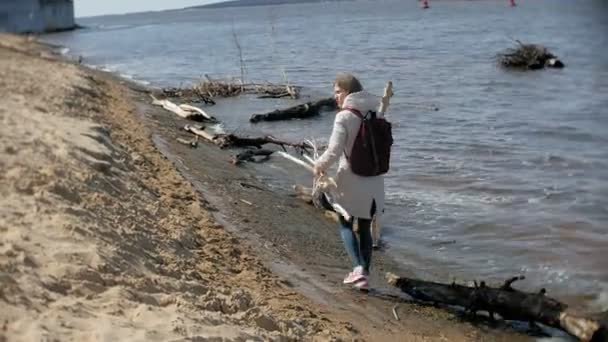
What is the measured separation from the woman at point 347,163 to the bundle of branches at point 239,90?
54.2ft

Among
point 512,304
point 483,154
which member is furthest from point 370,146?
point 483,154

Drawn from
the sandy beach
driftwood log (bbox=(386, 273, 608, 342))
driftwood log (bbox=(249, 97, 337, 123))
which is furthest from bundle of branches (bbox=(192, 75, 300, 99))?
driftwood log (bbox=(386, 273, 608, 342))

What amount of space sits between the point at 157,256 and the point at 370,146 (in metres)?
2.01

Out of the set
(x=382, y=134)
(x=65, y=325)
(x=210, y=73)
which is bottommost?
(x=210, y=73)

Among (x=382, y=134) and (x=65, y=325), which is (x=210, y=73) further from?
(x=65, y=325)

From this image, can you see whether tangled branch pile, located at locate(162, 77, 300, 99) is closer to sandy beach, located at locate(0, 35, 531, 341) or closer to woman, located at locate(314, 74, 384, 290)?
sandy beach, located at locate(0, 35, 531, 341)

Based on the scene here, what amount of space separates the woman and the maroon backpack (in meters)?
0.05

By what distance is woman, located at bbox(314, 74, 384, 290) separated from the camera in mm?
5758

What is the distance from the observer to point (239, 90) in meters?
23.3

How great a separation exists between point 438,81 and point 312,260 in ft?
64.5

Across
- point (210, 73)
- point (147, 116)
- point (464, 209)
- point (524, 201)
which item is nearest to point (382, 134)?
→ point (464, 209)

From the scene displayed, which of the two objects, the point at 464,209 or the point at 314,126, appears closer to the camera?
the point at 464,209

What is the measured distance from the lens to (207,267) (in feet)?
19.8

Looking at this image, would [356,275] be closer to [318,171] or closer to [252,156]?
[318,171]
